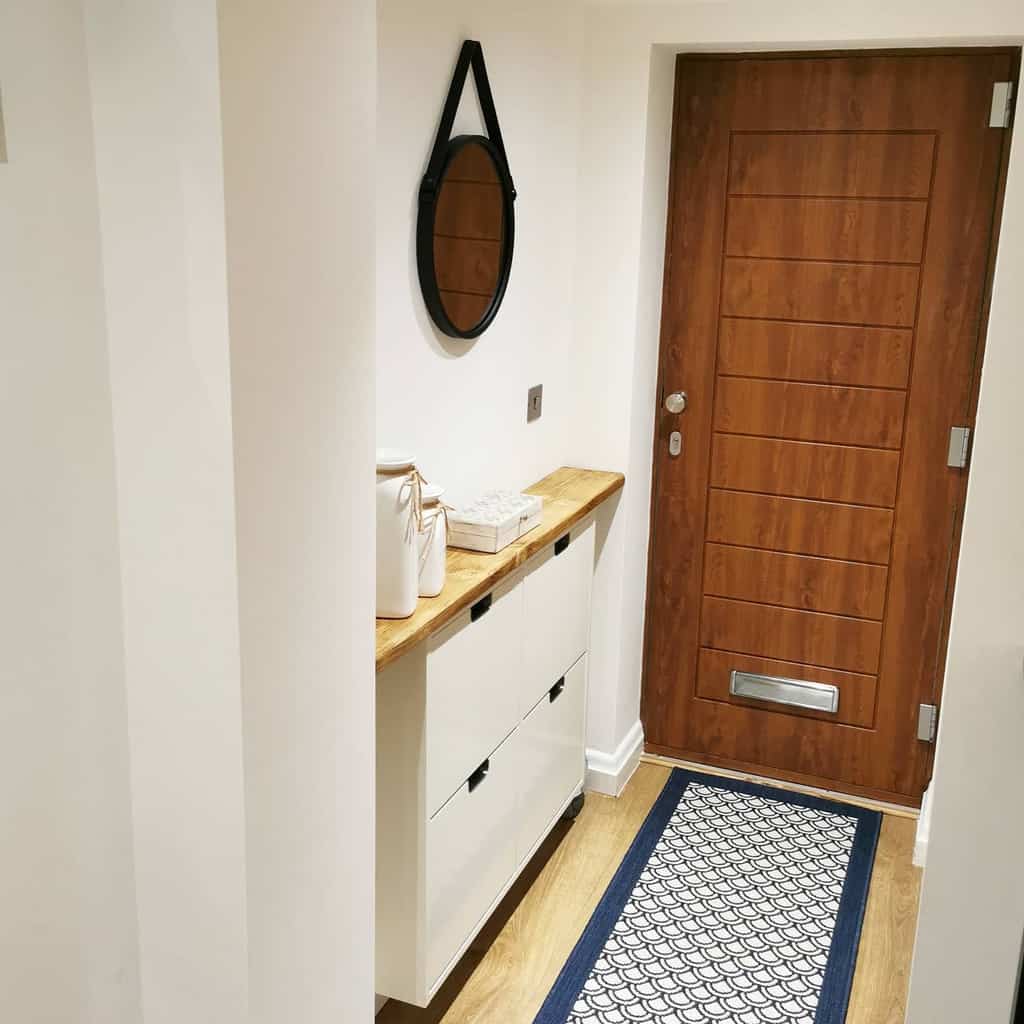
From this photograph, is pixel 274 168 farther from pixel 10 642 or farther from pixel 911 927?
pixel 911 927

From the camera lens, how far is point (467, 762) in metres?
2.34

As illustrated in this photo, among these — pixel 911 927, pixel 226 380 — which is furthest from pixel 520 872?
pixel 226 380

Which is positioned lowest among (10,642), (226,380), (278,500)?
(10,642)

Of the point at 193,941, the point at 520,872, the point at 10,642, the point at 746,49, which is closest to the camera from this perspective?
the point at 10,642

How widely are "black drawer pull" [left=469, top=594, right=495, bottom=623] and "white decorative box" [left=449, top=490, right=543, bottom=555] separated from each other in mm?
106

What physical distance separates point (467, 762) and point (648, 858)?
3.12 ft

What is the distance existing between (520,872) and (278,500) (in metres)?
1.66

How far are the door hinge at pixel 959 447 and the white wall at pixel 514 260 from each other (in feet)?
3.09

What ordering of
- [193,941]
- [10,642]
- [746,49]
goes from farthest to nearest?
[746,49] → [193,941] → [10,642]

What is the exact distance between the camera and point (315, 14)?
1.36 metres

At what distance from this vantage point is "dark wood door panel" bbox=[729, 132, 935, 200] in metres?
3.04

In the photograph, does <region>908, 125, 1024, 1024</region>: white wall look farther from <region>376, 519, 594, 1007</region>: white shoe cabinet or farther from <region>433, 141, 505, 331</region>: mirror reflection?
<region>433, 141, 505, 331</region>: mirror reflection

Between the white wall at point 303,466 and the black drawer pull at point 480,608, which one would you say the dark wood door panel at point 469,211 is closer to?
the black drawer pull at point 480,608

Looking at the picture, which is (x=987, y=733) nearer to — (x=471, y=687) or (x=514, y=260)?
(x=471, y=687)
